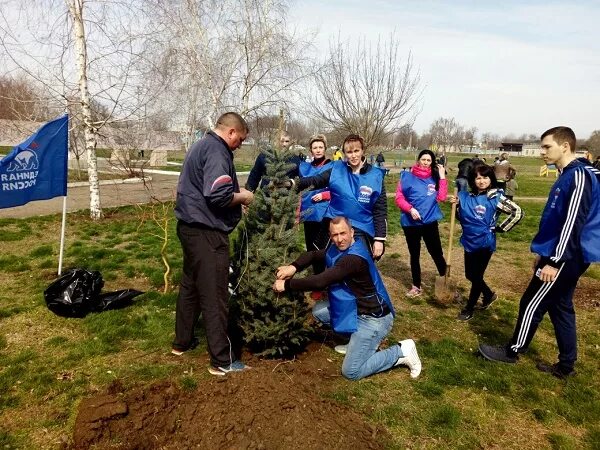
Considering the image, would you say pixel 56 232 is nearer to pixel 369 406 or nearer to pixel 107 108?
pixel 107 108

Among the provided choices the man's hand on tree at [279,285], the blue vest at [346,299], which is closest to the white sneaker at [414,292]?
the blue vest at [346,299]

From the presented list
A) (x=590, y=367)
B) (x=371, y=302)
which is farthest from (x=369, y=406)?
(x=590, y=367)

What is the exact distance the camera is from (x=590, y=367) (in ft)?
13.6

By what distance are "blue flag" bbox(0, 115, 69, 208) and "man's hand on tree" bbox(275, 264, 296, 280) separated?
12.5ft

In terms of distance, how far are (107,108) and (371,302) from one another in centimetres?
923

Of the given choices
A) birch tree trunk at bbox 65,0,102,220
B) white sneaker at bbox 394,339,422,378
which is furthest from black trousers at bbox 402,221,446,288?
birch tree trunk at bbox 65,0,102,220

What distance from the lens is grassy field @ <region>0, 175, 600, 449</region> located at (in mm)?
3090

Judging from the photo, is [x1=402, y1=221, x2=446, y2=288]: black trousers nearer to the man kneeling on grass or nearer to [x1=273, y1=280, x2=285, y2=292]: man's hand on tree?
the man kneeling on grass

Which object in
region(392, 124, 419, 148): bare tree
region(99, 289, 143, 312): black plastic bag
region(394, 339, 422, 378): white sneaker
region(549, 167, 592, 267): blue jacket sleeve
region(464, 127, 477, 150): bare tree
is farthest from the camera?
region(464, 127, 477, 150): bare tree

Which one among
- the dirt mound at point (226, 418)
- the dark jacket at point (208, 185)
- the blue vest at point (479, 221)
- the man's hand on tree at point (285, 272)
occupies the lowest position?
the dirt mound at point (226, 418)

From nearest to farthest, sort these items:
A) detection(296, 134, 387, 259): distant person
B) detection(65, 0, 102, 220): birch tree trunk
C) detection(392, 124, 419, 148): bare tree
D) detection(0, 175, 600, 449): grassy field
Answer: detection(0, 175, 600, 449): grassy field
detection(296, 134, 387, 259): distant person
detection(65, 0, 102, 220): birch tree trunk
detection(392, 124, 419, 148): bare tree

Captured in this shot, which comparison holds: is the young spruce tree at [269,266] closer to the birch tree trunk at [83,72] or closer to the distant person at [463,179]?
the distant person at [463,179]

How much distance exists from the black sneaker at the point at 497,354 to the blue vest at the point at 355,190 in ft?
5.51

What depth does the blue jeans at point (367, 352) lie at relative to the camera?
3662 millimetres
